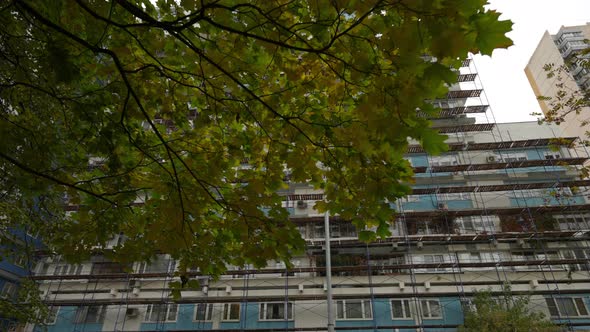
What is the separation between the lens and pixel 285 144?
3002 mm

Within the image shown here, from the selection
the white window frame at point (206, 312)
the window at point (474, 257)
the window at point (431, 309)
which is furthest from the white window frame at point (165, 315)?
the window at point (474, 257)

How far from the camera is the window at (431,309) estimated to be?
1648 cm

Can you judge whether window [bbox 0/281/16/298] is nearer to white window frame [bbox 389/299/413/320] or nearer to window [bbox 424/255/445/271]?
white window frame [bbox 389/299/413/320]

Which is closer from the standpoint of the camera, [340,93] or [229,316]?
[340,93]

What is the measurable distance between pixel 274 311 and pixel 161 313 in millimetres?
5404

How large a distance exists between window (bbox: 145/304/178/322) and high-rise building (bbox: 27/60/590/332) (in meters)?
0.05

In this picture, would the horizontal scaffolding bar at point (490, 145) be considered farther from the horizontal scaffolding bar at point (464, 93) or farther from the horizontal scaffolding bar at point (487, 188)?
the horizontal scaffolding bar at point (464, 93)

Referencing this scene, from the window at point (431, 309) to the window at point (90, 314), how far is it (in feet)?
49.5

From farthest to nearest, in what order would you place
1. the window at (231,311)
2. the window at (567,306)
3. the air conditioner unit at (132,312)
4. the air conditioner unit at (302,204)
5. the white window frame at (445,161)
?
the white window frame at (445,161) < the air conditioner unit at (302,204) < the air conditioner unit at (132,312) < the window at (231,311) < the window at (567,306)

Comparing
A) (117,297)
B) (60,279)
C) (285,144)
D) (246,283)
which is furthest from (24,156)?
(60,279)

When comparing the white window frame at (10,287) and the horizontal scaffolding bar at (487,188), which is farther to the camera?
the horizontal scaffolding bar at (487,188)

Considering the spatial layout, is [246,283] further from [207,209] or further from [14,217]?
[207,209]

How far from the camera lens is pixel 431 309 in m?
16.6

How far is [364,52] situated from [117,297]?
19.6m
